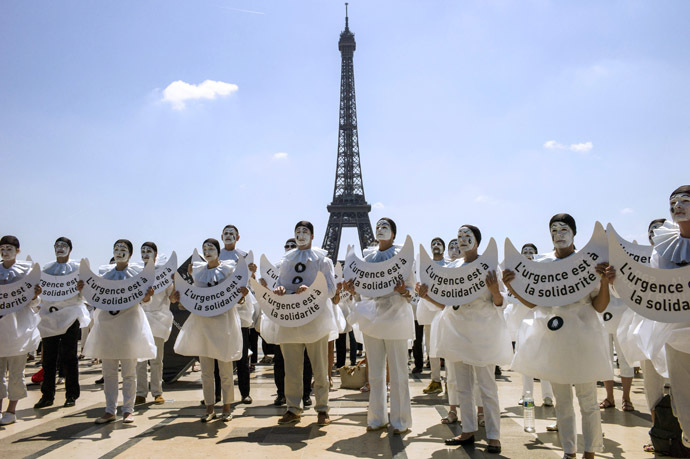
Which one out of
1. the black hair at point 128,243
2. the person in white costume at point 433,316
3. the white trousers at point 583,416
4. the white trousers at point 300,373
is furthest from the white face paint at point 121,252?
the white trousers at point 583,416

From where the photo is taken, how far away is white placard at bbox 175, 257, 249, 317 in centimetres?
600

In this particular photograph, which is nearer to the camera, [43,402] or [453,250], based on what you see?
[43,402]

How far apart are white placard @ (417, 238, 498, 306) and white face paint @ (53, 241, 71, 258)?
213 inches

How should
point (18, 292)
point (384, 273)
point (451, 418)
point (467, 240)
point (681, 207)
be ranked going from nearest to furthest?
1. point (681, 207)
2. point (467, 240)
3. point (384, 273)
4. point (451, 418)
5. point (18, 292)

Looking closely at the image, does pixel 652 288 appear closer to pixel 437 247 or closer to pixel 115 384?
pixel 437 247

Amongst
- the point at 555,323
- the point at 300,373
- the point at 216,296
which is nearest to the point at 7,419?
the point at 216,296

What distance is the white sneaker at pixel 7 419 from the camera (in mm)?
5941

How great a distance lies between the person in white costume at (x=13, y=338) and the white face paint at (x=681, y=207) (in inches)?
264

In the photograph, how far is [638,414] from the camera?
20.6 feet

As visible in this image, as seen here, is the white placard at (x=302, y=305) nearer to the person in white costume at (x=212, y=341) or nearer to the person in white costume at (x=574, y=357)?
the person in white costume at (x=212, y=341)

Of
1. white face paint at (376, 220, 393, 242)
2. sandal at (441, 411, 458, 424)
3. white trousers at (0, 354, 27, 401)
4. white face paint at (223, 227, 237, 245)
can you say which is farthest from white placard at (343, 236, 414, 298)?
white trousers at (0, 354, 27, 401)

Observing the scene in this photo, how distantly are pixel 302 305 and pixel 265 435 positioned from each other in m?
1.37

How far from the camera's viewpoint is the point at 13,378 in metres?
6.23

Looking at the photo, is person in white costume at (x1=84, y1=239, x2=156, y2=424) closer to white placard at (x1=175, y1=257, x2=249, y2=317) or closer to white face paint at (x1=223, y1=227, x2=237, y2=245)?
white placard at (x1=175, y1=257, x2=249, y2=317)
